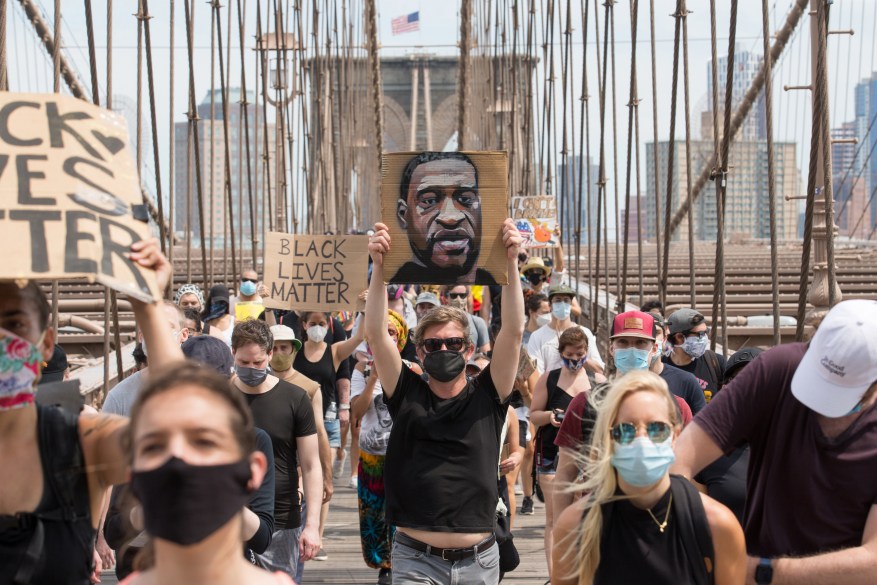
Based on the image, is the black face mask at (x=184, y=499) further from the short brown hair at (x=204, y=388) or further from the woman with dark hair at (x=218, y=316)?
the woman with dark hair at (x=218, y=316)

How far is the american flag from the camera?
62469 millimetres

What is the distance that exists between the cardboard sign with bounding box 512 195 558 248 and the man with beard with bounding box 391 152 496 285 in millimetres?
11849

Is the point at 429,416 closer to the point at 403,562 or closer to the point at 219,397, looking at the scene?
the point at 403,562

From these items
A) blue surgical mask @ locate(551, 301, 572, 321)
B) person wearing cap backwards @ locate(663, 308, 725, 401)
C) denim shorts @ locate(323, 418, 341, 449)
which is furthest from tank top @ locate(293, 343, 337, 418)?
person wearing cap backwards @ locate(663, 308, 725, 401)

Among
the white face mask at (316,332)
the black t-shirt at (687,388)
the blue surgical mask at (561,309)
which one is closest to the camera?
the black t-shirt at (687,388)

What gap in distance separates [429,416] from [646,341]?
1.01 metres

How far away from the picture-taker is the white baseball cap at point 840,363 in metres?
3.02

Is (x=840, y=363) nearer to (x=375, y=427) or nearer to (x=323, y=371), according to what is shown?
(x=375, y=427)

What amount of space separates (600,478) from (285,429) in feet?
8.03

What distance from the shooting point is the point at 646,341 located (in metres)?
5.04

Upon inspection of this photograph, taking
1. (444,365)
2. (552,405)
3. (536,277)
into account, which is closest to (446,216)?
(444,365)

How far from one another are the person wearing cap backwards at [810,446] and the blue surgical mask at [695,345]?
3.62 meters

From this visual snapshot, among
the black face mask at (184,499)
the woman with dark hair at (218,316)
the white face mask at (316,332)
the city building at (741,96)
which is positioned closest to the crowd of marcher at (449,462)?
the black face mask at (184,499)

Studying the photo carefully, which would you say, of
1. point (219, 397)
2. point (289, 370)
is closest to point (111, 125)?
point (219, 397)
